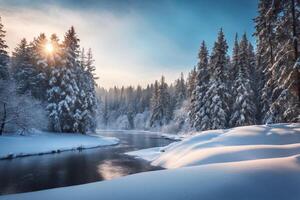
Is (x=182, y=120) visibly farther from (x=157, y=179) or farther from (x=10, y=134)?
(x=157, y=179)

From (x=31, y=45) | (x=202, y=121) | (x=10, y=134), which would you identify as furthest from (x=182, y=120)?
(x=10, y=134)

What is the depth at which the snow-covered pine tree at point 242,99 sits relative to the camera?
39812 millimetres

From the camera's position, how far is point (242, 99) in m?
40.3

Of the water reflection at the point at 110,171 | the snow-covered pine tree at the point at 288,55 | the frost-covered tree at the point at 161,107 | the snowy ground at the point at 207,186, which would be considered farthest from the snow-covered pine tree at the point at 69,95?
the frost-covered tree at the point at 161,107

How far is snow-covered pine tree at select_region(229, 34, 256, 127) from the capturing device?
3981 centimetres

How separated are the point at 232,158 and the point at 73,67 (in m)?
35.7

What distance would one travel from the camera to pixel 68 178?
17.5 m

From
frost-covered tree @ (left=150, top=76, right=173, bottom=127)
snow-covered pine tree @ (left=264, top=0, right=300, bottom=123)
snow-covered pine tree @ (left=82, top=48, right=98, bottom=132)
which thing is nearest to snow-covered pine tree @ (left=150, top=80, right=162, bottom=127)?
frost-covered tree @ (left=150, top=76, right=173, bottom=127)

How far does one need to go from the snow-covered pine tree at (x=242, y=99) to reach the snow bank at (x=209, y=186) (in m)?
31.9

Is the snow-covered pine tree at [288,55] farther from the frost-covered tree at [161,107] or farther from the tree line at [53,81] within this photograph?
the frost-covered tree at [161,107]

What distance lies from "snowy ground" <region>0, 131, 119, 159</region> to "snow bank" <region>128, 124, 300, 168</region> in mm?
14634

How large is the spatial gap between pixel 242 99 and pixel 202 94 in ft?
27.1

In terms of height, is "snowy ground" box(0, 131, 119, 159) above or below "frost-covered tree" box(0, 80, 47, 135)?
below

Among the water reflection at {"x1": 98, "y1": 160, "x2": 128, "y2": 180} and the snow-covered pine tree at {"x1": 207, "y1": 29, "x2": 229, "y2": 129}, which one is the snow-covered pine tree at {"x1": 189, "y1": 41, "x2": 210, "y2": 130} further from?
the water reflection at {"x1": 98, "y1": 160, "x2": 128, "y2": 180}
